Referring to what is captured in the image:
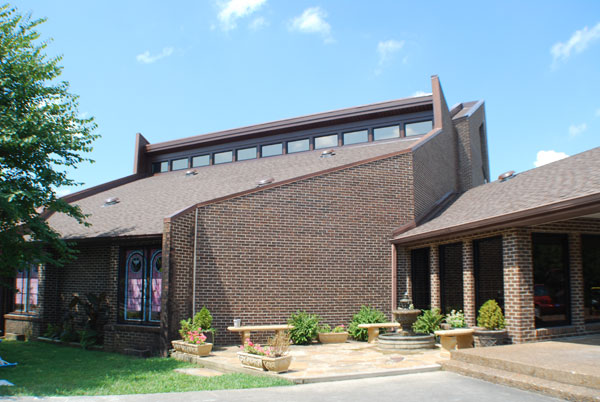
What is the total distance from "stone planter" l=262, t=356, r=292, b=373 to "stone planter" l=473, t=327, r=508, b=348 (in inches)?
181

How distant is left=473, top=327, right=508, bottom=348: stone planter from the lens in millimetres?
11203

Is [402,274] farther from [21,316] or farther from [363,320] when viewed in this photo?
[21,316]

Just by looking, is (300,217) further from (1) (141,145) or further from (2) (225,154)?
(1) (141,145)


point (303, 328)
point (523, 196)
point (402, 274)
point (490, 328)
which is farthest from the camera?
point (402, 274)

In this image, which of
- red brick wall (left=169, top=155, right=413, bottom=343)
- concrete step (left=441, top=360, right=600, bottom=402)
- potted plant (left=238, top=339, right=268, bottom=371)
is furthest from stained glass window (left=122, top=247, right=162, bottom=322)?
concrete step (left=441, top=360, right=600, bottom=402)

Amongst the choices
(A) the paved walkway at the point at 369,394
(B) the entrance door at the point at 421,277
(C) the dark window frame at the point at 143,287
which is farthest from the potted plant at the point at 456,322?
(C) the dark window frame at the point at 143,287

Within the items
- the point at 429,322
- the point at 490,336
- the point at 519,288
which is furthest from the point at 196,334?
the point at 519,288

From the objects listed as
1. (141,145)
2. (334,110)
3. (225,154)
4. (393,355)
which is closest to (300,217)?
(393,355)

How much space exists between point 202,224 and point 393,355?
5860 millimetres

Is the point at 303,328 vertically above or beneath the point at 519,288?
beneath

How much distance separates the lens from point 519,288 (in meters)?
11.2

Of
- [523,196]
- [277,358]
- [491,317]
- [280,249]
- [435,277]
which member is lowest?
[277,358]

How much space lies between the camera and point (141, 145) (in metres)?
26.6

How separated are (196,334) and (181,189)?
9065mm
